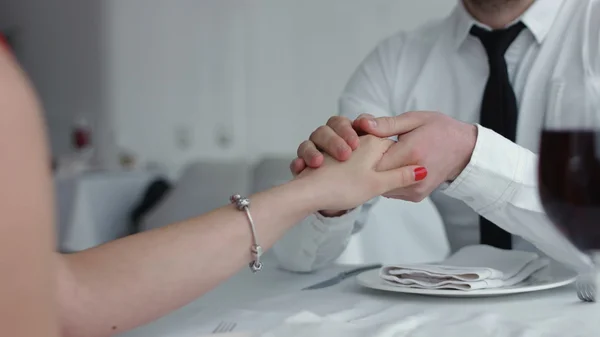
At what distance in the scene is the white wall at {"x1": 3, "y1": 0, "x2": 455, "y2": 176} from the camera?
11.9 feet

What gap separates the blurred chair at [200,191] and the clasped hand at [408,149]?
2.32 meters

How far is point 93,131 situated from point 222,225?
3.84 meters

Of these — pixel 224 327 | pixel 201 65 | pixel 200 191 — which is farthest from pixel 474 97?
pixel 201 65

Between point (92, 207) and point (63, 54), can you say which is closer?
point (92, 207)

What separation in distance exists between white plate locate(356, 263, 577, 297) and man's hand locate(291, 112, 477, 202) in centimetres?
14

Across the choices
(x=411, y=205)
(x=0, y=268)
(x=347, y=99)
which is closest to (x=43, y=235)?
(x=0, y=268)

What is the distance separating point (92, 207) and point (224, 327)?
112 inches

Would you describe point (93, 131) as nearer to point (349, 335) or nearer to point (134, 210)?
point (134, 210)

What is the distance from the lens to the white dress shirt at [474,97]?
981 millimetres

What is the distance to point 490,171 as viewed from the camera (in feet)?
3.15

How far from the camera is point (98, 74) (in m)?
4.39

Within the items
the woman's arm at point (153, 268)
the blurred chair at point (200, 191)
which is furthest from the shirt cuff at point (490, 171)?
the blurred chair at point (200, 191)

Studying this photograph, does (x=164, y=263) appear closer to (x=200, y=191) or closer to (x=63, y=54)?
(x=200, y=191)

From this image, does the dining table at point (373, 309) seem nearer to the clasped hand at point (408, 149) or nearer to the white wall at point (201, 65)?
the clasped hand at point (408, 149)
